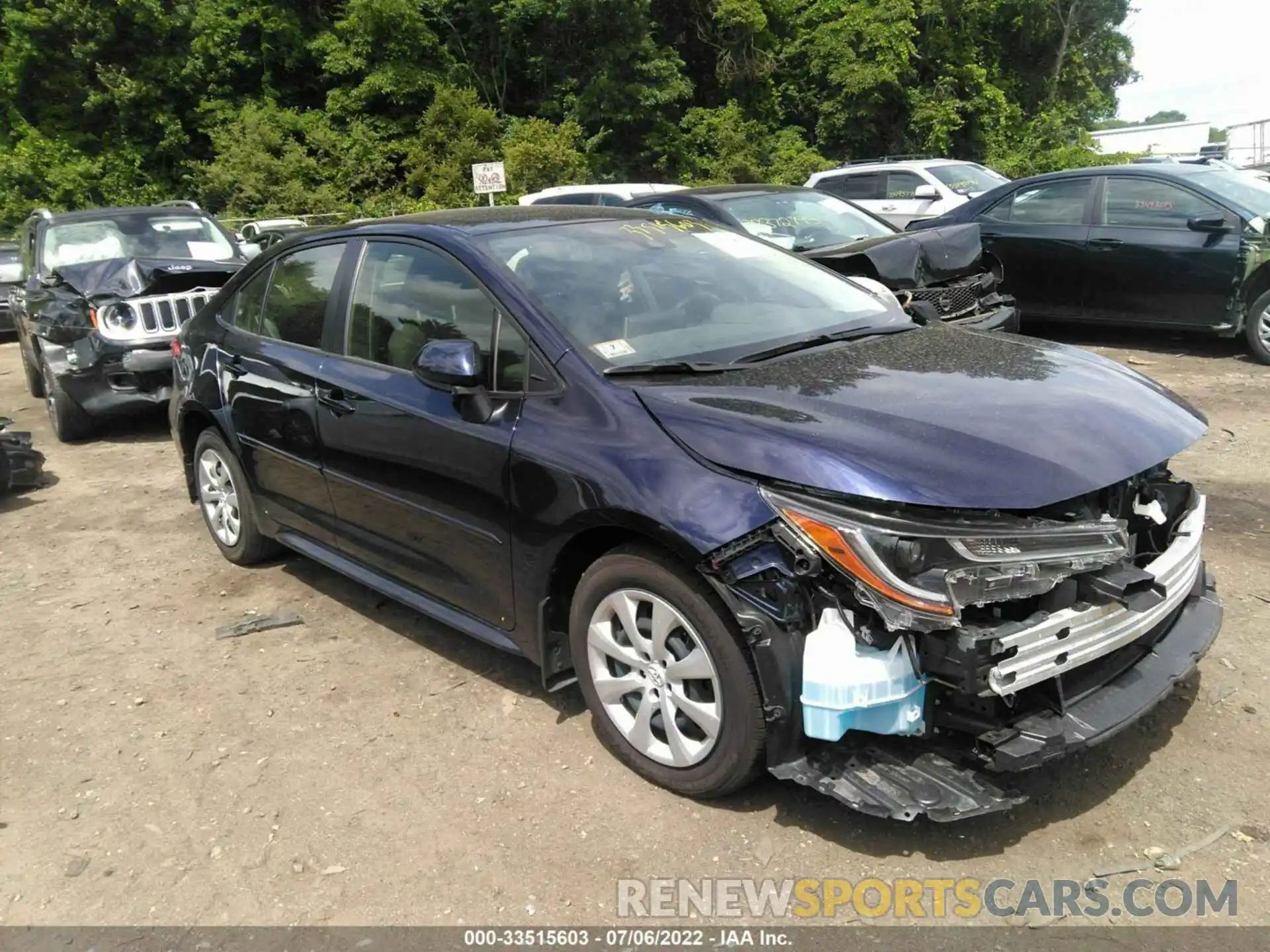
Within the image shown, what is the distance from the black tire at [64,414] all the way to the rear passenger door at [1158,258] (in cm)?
850

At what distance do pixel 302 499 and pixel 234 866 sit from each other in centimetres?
188

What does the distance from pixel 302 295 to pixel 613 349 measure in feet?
6.02

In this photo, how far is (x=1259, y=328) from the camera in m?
8.12

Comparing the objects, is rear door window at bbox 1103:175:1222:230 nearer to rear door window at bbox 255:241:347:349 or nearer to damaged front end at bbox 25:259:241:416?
rear door window at bbox 255:241:347:349

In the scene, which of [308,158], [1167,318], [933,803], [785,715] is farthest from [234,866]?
[308,158]

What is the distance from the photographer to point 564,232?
3990mm

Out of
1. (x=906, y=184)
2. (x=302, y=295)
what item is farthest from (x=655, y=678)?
(x=906, y=184)

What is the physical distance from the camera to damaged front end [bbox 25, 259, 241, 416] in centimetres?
791

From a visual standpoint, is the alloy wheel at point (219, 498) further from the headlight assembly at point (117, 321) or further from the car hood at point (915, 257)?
the car hood at point (915, 257)

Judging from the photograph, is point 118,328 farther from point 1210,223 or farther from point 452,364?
point 1210,223

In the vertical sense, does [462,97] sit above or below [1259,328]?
above

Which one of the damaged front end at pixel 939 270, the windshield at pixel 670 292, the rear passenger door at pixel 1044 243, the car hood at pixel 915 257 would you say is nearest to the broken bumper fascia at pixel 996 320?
the damaged front end at pixel 939 270

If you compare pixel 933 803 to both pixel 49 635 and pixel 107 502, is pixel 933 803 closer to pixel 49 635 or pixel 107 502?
pixel 49 635

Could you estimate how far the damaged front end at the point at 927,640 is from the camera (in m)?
2.61
